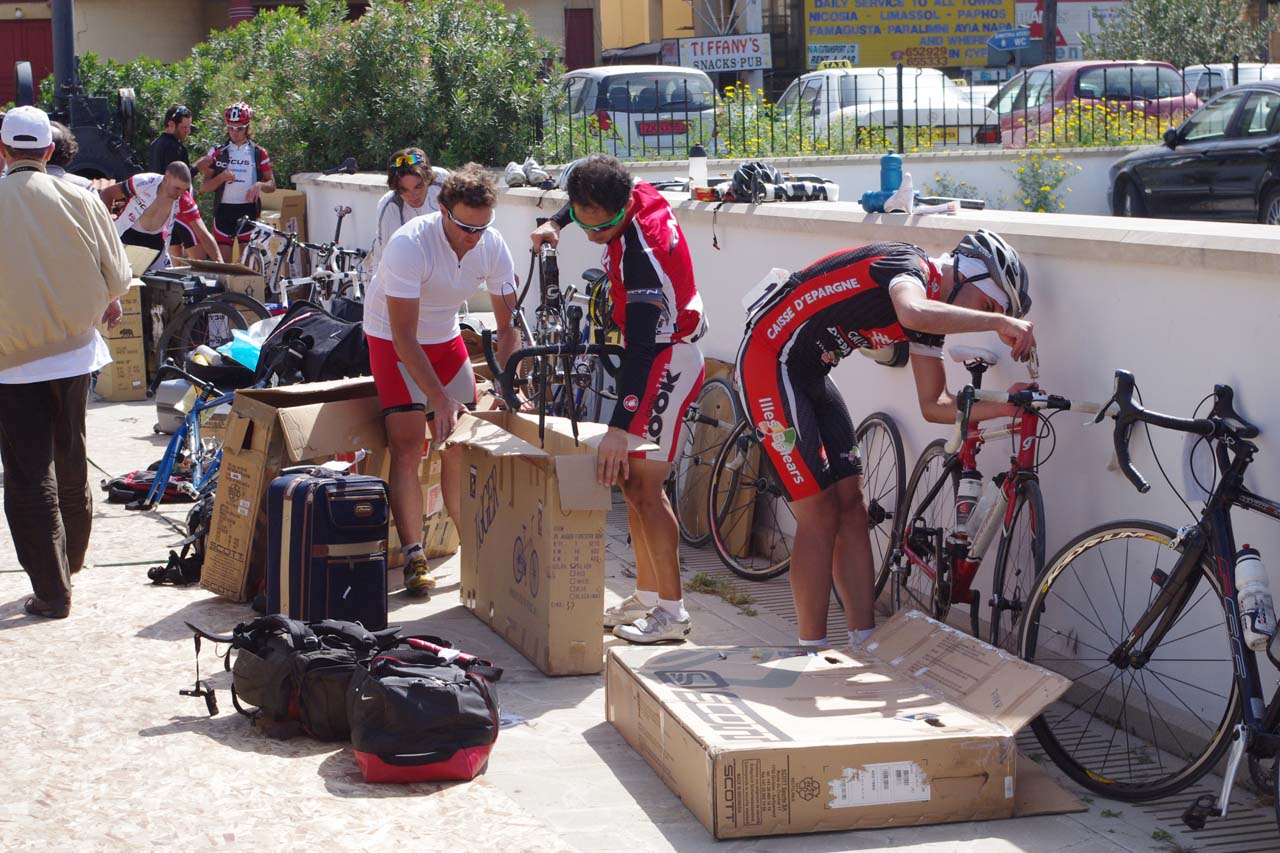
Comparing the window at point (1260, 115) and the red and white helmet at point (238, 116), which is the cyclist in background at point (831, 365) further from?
the window at point (1260, 115)

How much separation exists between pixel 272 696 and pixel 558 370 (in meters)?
4.79

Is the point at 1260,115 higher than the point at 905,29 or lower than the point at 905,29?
lower

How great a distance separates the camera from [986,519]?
17.9 ft

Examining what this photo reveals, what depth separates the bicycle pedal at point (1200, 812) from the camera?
4180 mm

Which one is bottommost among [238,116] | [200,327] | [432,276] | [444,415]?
[444,415]

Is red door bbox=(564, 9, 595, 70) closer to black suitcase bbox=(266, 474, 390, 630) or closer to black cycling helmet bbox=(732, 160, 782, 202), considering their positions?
black cycling helmet bbox=(732, 160, 782, 202)

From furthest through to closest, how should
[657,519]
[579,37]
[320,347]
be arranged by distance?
[579,37], [320,347], [657,519]

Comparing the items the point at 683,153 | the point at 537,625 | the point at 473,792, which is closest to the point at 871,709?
the point at 473,792

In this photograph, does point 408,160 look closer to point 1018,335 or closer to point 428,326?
point 428,326

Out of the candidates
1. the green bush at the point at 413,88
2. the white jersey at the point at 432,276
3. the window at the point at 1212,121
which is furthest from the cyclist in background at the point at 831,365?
the window at the point at 1212,121

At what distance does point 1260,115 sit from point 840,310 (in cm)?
1213

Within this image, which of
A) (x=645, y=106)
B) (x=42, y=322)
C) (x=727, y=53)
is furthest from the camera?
(x=727, y=53)

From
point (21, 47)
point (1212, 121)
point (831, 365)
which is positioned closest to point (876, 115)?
point (1212, 121)

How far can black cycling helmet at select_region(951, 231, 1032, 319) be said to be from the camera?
5.23 meters
